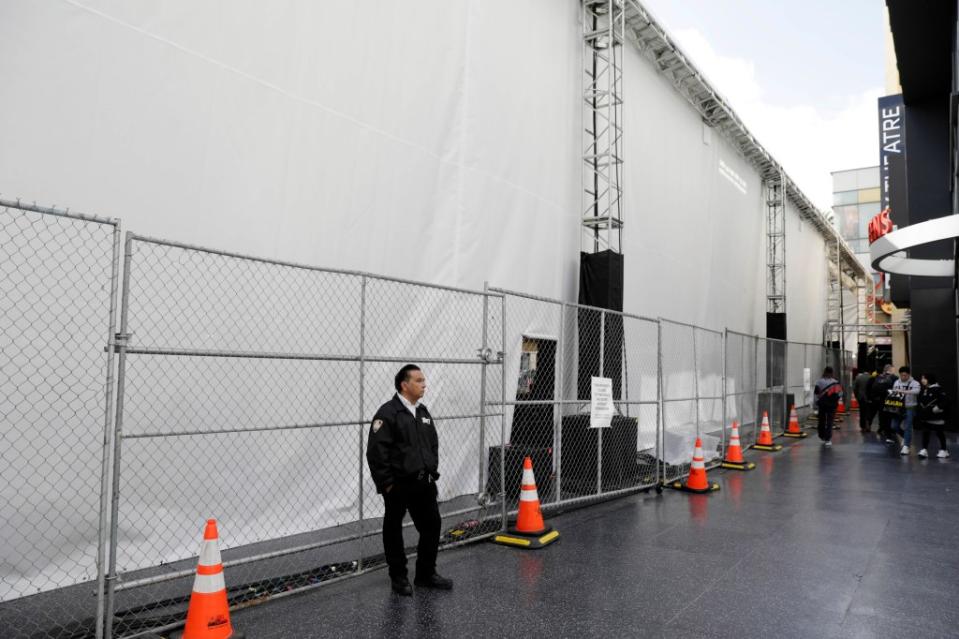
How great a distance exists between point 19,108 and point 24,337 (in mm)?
1692

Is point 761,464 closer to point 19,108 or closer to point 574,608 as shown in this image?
point 574,608

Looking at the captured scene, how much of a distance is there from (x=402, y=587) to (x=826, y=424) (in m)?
13.9

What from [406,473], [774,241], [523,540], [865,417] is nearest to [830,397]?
[865,417]

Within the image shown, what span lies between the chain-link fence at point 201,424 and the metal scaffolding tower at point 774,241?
669 inches

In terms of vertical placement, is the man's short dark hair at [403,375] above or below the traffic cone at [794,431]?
above

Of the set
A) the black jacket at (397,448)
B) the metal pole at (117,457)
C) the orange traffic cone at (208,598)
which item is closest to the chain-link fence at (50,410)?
the metal pole at (117,457)

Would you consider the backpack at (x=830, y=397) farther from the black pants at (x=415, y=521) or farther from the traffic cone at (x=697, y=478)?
the black pants at (x=415, y=521)

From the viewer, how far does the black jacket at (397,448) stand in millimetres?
5004

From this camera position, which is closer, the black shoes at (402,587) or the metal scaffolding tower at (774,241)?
the black shoes at (402,587)

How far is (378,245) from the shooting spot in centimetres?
809

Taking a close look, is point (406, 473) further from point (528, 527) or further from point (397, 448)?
point (528, 527)

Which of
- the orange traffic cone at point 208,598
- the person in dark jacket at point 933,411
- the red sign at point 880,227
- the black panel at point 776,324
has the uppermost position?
the red sign at point 880,227

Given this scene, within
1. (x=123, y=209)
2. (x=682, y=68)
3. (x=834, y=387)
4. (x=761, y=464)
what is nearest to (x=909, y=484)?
(x=761, y=464)

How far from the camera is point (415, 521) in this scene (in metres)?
5.32
